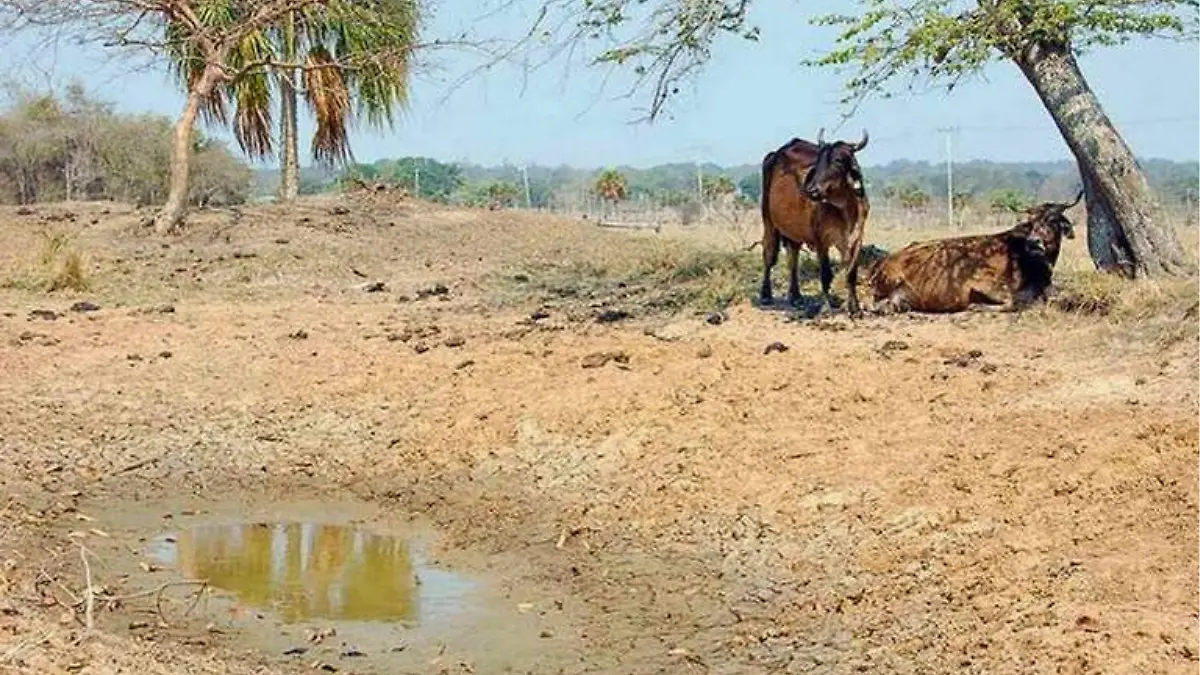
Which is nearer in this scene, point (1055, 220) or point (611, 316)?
point (1055, 220)

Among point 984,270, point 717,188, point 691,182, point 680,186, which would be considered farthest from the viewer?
point 680,186

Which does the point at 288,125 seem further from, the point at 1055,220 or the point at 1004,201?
the point at 1004,201

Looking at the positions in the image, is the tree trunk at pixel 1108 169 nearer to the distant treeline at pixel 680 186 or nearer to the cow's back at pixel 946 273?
the cow's back at pixel 946 273

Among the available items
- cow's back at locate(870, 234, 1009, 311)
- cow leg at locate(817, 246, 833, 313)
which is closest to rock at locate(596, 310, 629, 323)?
cow leg at locate(817, 246, 833, 313)

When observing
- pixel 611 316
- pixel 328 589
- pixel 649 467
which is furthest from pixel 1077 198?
pixel 328 589

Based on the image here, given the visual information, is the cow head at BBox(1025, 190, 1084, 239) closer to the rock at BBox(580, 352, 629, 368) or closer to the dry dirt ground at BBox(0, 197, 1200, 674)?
the dry dirt ground at BBox(0, 197, 1200, 674)

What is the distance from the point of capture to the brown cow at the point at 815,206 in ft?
33.2

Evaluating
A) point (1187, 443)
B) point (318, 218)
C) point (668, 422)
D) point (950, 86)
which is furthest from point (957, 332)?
point (318, 218)

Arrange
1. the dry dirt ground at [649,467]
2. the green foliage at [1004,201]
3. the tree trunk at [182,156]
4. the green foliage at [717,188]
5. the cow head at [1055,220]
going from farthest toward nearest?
the green foliage at [717,188] → the green foliage at [1004,201] → the tree trunk at [182,156] → the cow head at [1055,220] → the dry dirt ground at [649,467]

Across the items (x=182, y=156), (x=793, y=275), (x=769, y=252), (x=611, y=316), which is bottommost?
(x=611, y=316)

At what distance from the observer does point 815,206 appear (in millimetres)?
10531

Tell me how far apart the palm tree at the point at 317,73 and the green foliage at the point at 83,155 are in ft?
18.2

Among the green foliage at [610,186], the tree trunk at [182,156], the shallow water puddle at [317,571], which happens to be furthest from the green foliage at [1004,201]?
the shallow water puddle at [317,571]

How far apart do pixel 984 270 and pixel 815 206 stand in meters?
1.24
